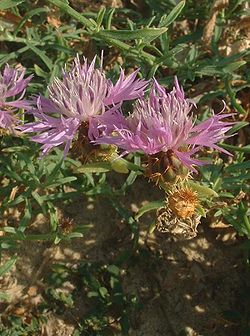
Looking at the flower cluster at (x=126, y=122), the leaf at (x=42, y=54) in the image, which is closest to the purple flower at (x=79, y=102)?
the flower cluster at (x=126, y=122)

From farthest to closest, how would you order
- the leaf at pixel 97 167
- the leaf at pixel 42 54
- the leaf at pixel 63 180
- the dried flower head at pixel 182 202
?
the leaf at pixel 42 54, the leaf at pixel 63 180, the leaf at pixel 97 167, the dried flower head at pixel 182 202

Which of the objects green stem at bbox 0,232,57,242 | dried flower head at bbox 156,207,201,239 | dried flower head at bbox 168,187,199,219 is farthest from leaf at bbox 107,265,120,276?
dried flower head at bbox 168,187,199,219

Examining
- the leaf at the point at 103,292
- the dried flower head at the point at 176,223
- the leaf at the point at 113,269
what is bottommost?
the leaf at the point at 103,292

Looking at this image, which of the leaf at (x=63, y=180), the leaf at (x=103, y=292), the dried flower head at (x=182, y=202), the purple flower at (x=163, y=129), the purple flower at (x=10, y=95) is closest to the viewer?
the purple flower at (x=163, y=129)

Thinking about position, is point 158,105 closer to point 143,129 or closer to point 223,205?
point 143,129

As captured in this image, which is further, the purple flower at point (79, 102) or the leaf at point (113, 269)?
the leaf at point (113, 269)

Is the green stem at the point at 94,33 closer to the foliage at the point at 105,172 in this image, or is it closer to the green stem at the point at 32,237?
the foliage at the point at 105,172

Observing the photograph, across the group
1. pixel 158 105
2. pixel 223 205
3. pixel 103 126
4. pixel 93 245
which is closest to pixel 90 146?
pixel 103 126
